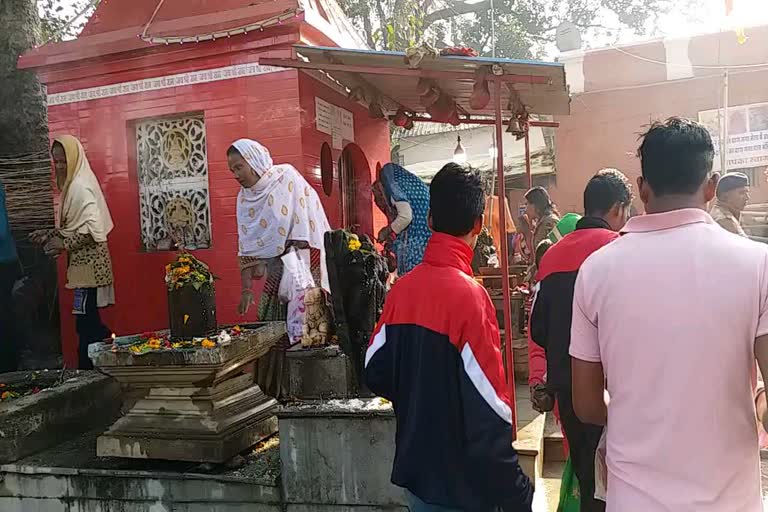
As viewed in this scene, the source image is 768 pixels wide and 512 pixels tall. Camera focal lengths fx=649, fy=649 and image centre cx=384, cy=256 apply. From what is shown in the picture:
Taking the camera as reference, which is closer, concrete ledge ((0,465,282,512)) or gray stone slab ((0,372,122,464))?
concrete ledge ((0,465,282,512))

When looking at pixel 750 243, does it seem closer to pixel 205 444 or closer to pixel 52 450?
pixel 205 444

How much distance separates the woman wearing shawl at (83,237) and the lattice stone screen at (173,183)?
525 millimetres

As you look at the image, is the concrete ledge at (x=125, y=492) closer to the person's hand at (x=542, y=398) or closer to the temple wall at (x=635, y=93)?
the person's hand at (x=542, y=398)

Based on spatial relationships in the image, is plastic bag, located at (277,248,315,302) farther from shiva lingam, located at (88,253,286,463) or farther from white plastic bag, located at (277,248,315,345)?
shiva lingam, located at (88,253,286,463)

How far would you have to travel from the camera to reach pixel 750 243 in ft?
5.53

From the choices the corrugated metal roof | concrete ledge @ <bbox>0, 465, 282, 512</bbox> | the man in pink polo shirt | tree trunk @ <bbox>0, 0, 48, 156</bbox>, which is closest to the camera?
the man in pink polo shirt

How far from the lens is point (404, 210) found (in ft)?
17.5

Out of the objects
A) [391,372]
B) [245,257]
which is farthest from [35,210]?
[391,372]

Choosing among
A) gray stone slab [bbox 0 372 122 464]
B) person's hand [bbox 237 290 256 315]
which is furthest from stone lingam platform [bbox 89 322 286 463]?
person's hand [bbox 237 290 256 315]

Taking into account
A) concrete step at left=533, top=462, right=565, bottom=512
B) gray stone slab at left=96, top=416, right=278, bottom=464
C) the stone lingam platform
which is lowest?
concrete step at left=533, top=462, right=565, bottom=512

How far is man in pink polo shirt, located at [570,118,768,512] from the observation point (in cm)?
165

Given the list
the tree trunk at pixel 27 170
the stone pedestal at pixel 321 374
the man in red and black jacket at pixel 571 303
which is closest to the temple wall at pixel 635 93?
the stone pedestal at pixel 321 374

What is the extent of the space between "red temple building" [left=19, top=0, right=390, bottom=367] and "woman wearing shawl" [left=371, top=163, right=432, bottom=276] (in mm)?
828

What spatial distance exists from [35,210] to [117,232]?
3.74 feet
